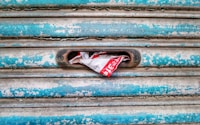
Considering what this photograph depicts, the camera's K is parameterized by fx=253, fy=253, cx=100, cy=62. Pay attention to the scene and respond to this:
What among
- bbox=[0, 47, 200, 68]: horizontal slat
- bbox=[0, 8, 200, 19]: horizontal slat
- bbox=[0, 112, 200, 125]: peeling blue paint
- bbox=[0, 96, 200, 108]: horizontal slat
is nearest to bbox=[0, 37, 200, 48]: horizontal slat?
bbox=[0, 47, 200, 68]: horizontal slat

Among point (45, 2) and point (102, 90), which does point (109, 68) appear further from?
point (45, 2)

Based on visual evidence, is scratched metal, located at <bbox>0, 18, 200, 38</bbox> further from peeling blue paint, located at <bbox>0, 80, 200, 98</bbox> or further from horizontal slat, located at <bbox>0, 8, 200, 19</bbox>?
peeling blue paint, located at <bbox>0, 80, 200, 98</bbox>

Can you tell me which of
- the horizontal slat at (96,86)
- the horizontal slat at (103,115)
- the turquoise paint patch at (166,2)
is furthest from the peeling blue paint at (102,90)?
the turquoise paint patch at (166,2)

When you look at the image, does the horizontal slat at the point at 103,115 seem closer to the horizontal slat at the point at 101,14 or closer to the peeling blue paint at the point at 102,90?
the peeling blue paint at the point at 102,90

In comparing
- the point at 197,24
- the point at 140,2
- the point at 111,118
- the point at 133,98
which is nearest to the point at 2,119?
the point at 111,118

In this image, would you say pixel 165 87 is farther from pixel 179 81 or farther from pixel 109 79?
Result: pixel 109 79
